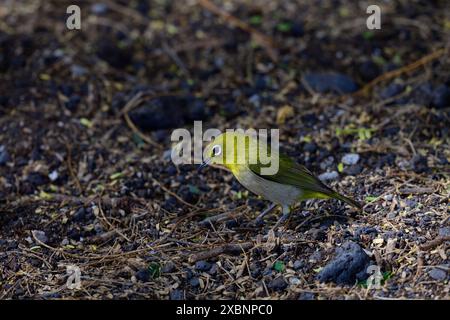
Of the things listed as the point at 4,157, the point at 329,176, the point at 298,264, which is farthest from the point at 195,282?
the point at 4,157

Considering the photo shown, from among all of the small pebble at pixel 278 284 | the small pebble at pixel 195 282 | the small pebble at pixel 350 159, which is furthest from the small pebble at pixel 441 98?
the small pebble at pixel 195 282

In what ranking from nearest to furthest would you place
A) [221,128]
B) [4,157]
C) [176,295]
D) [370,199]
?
[176,295]
[370,199]
[4,157]
[221,128]

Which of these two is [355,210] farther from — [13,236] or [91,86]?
[91,86]

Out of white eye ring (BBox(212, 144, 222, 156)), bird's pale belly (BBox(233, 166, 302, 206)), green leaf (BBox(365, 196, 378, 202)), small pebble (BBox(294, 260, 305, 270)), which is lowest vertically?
small pebble (BBox(294, 260, 305, 270))

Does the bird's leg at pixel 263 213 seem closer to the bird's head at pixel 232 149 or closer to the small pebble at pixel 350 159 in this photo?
the bird's head at pixel 232 149

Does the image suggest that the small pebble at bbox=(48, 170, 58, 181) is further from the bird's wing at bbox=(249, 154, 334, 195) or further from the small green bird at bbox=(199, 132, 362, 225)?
the bird's wing at bbox=(249, 154, 334, 195)

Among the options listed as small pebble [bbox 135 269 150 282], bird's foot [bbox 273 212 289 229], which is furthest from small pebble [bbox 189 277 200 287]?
bird's foot [bbox 273 212 289 229]

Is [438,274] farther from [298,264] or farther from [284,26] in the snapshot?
[284,26]
